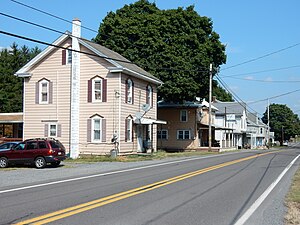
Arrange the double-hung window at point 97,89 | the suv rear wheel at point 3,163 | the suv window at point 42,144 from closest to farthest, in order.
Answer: the suv window at point 42,144, the suv rear wheel at point 3,163, the double-hung window at point 97,89

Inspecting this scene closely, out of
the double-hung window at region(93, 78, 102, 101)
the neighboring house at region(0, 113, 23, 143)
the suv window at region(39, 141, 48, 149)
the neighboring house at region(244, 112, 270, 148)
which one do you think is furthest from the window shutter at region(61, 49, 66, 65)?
the neighboring house at region(244, 112, 270, 148)

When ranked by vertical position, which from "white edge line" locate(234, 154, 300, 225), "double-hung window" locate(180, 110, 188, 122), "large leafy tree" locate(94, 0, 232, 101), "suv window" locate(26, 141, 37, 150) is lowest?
"white edge line" locate(234, 154, 300, 225)

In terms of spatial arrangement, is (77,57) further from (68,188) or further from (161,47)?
(68,188)

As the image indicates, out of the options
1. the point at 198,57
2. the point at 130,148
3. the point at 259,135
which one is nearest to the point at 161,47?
the point at 198,57

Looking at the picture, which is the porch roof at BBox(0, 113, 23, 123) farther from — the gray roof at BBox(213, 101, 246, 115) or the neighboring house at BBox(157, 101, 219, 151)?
the gray roof at BBox(213, 101, 246, 115)

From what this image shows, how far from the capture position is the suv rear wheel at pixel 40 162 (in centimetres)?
2380

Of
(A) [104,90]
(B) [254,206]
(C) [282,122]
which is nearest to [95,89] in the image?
(A) [104,90]

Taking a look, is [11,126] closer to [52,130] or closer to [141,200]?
[52,130]

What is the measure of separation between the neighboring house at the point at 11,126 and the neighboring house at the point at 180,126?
17902 millimetres

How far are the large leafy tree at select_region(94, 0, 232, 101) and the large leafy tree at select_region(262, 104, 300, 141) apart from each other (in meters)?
95.2

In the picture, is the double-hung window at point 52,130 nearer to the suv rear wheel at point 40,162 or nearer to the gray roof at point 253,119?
the suv rear wheel at point 40,162

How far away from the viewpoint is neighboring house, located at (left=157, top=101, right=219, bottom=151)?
54.2 metres

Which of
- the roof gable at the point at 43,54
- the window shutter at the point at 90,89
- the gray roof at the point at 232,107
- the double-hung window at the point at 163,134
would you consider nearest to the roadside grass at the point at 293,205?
the window shutter at the point at 90,89

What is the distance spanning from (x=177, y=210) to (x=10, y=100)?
62.9m
